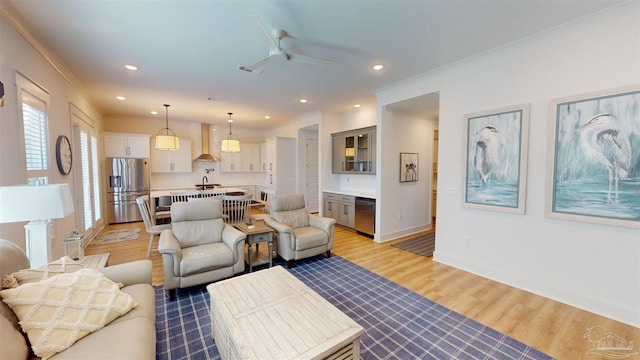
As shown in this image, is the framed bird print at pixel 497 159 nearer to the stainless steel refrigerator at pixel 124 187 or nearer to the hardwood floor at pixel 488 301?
the hardwood floor at pixel 488 301

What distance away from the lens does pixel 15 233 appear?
7.50 feet

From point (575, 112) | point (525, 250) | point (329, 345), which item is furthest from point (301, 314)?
point (575, 112)

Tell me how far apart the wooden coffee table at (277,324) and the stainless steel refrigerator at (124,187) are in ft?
18.5

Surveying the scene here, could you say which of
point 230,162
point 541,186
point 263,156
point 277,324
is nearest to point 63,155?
point 277,324

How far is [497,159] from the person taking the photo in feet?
9.95

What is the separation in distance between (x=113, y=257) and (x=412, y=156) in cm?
555

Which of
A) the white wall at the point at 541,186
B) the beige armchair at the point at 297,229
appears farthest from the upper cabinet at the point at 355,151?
the beige armchair at the point at 297,229

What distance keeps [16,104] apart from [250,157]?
620 centimetres

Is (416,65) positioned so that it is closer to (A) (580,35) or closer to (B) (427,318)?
(A) (580,35)

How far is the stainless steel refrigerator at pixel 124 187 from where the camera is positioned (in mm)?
5953

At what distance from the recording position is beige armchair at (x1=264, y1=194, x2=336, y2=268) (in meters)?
3.51

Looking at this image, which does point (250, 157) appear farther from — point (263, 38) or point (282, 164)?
point (263, 38)

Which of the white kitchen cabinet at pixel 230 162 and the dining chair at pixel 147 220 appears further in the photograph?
the white kitchen cabinet at pixel 230 162

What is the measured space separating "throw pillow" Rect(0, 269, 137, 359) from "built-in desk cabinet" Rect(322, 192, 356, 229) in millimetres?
4221
